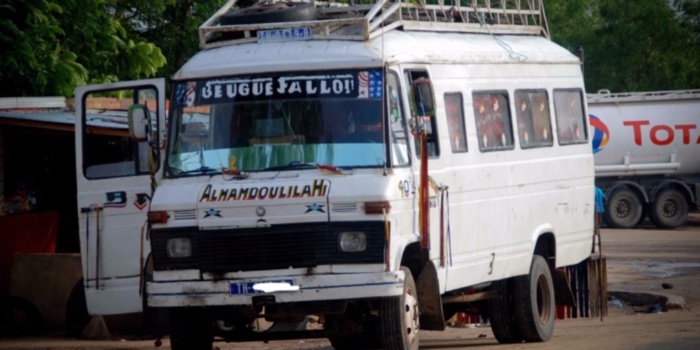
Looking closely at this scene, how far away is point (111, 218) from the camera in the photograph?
38.0 ft

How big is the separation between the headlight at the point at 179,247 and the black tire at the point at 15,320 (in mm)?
5167

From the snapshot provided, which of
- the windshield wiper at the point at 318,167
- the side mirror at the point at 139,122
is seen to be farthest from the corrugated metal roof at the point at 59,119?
the windshield wiper at the point at 318,167

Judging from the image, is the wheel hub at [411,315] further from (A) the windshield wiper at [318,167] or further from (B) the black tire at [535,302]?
(B) the black tire at [535,302]

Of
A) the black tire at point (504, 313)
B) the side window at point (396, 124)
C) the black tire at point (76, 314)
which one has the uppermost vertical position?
the side window at point (396, 124)

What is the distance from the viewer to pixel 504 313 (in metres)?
12.6

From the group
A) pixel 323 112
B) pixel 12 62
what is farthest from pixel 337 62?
pixel 12 62

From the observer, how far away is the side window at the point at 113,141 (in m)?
11.4

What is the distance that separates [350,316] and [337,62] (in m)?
1.93

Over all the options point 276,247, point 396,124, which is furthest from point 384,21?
point 276,247

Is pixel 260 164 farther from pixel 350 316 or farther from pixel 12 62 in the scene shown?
pixel 12 62

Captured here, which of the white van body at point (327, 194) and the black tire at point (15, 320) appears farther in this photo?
the black tire at point (15, 320)

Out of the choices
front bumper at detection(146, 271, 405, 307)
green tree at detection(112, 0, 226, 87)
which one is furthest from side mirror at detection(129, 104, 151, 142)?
green tree at detection(112, 0, 226, 87)

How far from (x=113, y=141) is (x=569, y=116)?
5.16m

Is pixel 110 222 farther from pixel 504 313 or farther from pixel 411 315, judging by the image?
pixel 504 313
